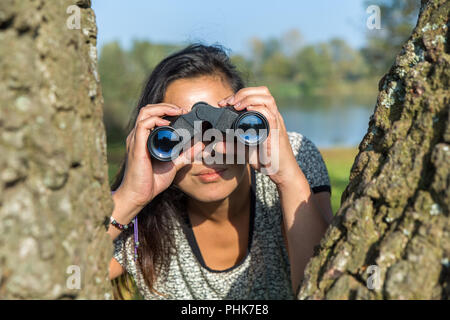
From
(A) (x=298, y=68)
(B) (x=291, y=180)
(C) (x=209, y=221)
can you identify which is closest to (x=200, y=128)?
(B) (x=291, y=180)

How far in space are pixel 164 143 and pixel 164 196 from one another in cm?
94

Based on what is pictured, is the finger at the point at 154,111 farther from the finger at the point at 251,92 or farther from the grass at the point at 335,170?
the grass at the point at 335,170

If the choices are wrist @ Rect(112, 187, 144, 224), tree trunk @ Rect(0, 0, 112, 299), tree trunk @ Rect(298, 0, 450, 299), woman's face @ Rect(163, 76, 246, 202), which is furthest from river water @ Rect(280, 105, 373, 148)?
tree trunk @ Rect(0, 0, 112, 299)

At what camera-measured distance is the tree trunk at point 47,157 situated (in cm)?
111

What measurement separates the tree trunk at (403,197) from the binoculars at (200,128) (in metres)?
0.60

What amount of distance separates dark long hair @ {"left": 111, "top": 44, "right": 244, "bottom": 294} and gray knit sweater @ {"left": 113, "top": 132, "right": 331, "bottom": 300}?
0.09 m

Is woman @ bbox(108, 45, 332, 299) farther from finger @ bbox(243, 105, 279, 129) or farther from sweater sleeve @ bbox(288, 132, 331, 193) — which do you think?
finger @ bbox(243, 105, 279, 129)

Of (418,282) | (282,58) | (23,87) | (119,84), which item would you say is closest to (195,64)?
(23,87)

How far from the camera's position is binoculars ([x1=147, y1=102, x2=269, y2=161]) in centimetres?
220

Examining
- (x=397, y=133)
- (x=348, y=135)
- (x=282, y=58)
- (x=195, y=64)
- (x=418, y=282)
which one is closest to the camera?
(x=418, y=282)

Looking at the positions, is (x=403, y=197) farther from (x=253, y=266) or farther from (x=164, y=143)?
(x=253, y=266)
